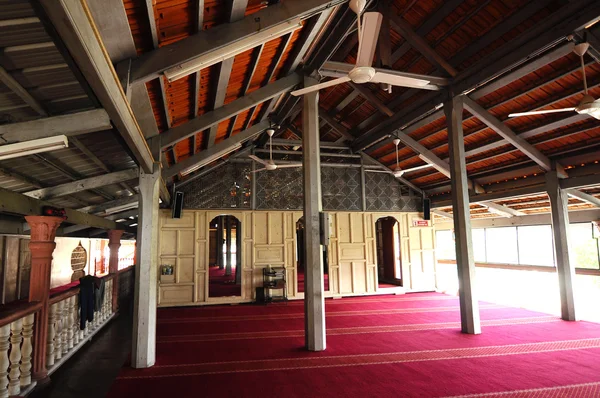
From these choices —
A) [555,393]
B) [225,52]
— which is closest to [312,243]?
[225,52]

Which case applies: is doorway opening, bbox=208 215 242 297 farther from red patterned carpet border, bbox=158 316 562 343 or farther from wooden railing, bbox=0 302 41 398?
wooden railing, bbox=0 302 41 398

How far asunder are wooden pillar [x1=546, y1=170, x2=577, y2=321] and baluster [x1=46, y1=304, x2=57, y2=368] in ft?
30.4

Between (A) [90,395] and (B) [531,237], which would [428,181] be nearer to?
(B) [531,237]

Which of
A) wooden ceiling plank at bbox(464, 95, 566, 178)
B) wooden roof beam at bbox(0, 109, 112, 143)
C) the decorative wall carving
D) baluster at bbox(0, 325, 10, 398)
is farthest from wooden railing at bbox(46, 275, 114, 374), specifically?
wooden ceiling plank at bbox(464, 95, 566, 178)

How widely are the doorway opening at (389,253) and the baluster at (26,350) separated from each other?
1149 cm

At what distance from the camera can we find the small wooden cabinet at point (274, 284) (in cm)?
1020

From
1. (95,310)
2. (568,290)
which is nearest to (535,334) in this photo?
(568,290)

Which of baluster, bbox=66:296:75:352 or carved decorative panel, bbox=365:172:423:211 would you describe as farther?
carved decorative panel, bbox=365:172:423:211

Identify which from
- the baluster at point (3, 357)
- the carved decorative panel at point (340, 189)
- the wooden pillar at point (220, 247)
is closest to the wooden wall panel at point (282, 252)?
the carved decorative panel at point (340, 189)

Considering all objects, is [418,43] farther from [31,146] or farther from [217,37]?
[31,146]

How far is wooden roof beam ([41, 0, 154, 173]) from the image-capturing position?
59.8 inches

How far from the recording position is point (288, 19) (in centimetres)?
395

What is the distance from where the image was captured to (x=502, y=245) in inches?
541

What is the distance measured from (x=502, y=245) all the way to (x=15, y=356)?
48.6ft
